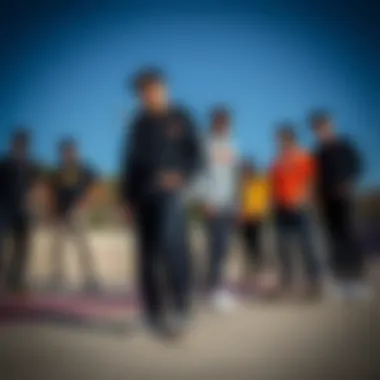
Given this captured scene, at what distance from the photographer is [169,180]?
176 centimetres

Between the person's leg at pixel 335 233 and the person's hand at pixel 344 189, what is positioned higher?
the person's hand at pixel 344 189

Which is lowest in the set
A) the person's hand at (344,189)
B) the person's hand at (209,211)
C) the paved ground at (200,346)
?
the paved ground at (200,346)

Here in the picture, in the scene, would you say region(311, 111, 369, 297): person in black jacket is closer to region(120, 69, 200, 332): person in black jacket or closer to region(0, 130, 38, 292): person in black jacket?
region(120, 69, 200, 332): person in black jacket

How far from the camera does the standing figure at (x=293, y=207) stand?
5.82ft

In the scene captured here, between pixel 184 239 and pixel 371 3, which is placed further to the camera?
pixel 371 3

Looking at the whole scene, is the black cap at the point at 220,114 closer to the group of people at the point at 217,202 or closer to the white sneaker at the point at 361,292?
the group of people at the point at 217,202

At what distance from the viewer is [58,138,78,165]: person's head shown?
1.78 m

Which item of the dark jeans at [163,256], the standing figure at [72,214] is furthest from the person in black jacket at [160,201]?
the standing figure at [72,214]

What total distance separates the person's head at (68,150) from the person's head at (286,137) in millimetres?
649

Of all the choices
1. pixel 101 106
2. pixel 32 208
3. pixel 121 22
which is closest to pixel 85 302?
pixel 32 208

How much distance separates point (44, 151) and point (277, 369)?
3.31 ft

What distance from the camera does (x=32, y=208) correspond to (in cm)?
179

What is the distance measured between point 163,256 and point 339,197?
1.93 ft

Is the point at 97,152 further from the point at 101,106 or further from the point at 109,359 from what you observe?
the point at 109,359
